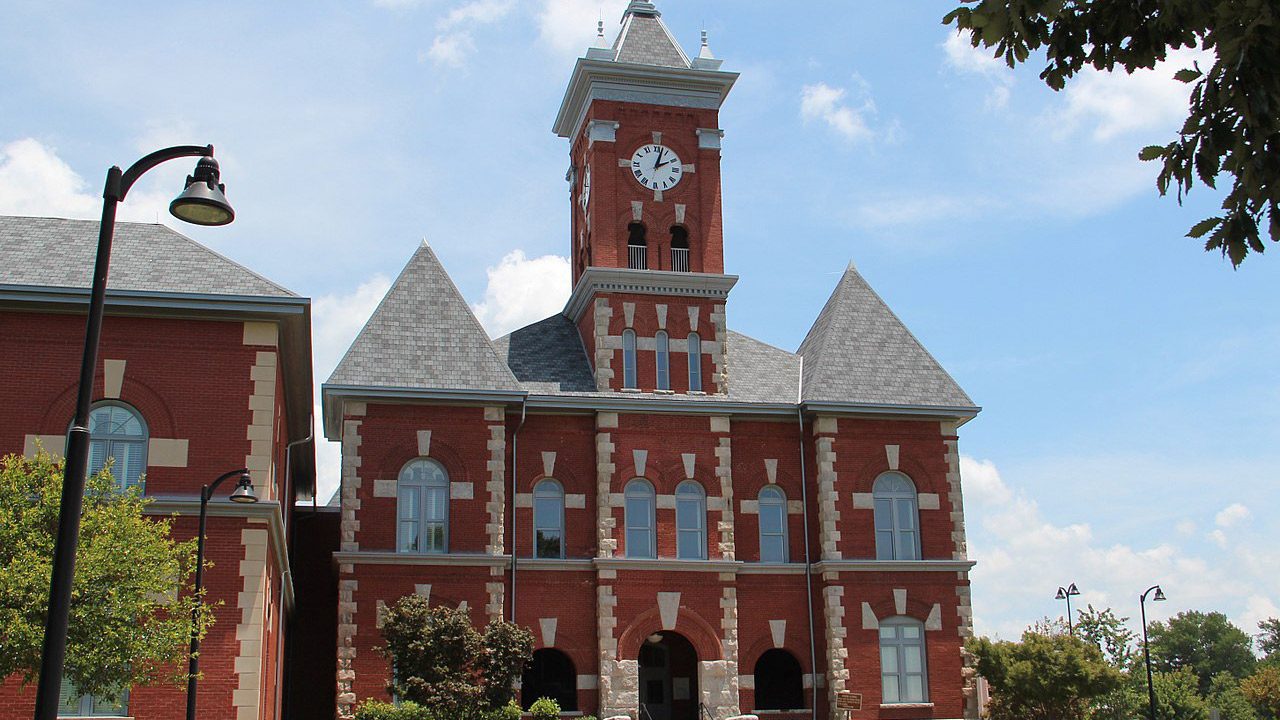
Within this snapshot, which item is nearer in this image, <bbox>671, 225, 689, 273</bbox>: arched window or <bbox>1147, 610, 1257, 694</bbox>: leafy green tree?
<bbox>671, 225, 689, 273</bbox>: arched window

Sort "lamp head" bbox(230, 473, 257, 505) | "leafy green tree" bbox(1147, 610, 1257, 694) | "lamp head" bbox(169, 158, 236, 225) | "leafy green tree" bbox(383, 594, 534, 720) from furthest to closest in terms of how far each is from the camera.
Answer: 1. "leafy green tree" bbox(1147, 610, 1257, 694)
2. "leafy green tree" bbox(383, 594, 534, 720)
3. "lamp head" bbox(230, 473, 257, 505)
4. "lamp head" bbox(169, 158, 236, 225)

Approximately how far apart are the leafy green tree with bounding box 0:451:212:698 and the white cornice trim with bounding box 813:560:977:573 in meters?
21.0

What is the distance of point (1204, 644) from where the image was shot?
111m

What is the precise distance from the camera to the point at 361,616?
114ft

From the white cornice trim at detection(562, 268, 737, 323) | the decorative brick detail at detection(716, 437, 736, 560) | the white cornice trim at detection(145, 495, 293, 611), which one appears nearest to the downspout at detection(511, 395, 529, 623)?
the white cornice trim at detection(562, 268, 737, 323)

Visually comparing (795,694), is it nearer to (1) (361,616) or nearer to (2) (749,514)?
(2) (749,514)

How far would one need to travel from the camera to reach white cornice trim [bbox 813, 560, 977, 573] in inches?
1501

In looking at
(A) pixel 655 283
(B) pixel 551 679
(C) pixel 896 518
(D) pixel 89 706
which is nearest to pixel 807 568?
(C) pixel 896 518

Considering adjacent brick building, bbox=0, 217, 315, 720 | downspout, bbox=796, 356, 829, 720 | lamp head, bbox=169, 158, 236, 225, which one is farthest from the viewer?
downspout, bbox=796, 356, 829, 720

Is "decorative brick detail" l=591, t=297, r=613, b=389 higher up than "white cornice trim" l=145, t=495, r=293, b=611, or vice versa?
"decorative brick detail" l=591, t=297, r=613, b=389

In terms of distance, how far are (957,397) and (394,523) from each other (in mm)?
17665

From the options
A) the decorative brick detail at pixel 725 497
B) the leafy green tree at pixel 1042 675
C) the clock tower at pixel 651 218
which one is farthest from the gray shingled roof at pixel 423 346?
the leafy green tree at pixel 1042 675

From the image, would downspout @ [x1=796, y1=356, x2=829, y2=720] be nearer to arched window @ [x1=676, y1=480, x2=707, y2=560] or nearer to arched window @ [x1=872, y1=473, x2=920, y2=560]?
arched window @ [x1=872, y1=473, x2=920, y2=560]

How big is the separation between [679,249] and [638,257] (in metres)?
1.37
